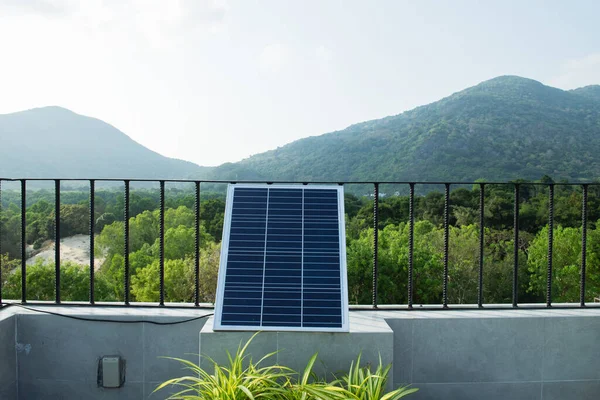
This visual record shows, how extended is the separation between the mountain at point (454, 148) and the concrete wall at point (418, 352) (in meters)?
31.0

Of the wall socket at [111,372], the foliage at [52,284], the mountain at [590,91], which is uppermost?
the mountain at [590,91]

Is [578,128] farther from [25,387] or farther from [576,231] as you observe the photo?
[25,387]

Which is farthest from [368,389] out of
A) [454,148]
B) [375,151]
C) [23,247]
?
[454,148]

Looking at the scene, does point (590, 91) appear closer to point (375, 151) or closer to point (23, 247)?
point (375, 151)

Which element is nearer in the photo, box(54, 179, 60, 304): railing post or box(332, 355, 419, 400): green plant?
box(332, 355, 419, 400): green plant

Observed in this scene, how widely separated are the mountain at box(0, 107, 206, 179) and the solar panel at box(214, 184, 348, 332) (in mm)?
33965

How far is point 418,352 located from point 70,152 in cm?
4292

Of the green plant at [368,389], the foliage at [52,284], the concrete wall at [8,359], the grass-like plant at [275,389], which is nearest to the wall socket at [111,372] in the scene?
the concrete wall at [8,359]

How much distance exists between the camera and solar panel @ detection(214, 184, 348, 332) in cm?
262

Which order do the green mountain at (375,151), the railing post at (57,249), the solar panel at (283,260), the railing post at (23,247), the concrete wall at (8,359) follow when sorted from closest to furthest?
the solar panel at (283,260), the concrete wall at (8,359), the railing post at (23,247), the railing post at (57,249), the green mountain at (375,151)

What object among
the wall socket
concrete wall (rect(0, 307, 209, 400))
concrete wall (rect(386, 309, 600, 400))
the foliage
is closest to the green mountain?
the foliage

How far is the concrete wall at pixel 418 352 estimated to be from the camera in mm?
3033

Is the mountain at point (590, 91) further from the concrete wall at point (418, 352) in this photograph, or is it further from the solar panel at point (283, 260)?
the solar panel at point (283, 260)

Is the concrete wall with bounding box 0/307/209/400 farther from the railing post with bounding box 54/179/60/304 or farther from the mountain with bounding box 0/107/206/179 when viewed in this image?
the mountain with bounding box 0/107/206/179
